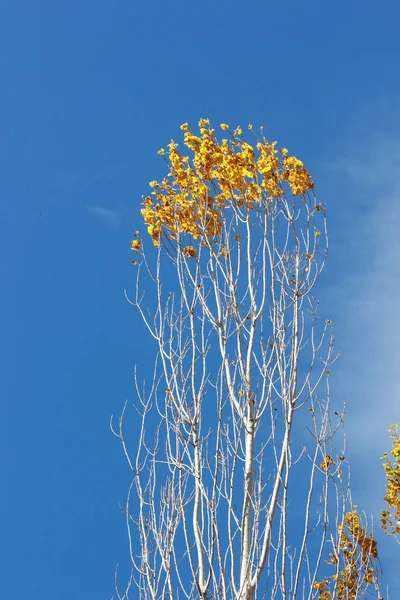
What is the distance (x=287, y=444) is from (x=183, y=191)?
222 centimetres

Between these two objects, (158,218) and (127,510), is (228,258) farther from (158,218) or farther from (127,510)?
(127,510)

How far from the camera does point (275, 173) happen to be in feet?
18.2

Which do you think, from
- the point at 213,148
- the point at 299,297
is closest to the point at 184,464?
the point at 299,297

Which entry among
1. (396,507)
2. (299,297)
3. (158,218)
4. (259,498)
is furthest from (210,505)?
(396,507)

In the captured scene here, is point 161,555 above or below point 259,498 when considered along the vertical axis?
below

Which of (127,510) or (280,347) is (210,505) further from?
(280,347)

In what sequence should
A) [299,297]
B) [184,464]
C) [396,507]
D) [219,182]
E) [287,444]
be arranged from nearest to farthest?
[287,444] → [184,464] → [299,297] → [219,182] → [396,507]

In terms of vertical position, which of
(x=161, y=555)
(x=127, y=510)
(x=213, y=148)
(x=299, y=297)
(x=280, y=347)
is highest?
(x=213, y=148)

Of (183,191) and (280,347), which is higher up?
(183,191)

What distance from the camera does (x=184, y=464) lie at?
15.6 ft

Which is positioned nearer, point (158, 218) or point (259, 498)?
point (259, 498)

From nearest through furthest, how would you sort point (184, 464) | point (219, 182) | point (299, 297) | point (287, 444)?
point (287, 444)
point (184, 464)
point (299, 297)
point (219, 182)

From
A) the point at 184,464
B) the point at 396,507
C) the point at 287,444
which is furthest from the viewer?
the point at 396,507

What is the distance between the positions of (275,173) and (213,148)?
52 cm
